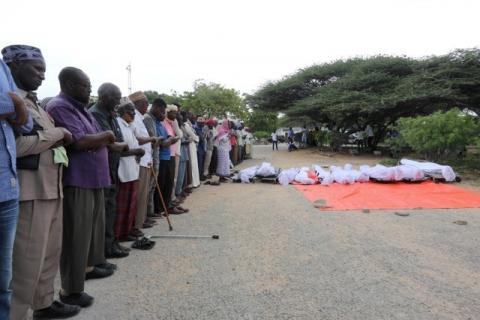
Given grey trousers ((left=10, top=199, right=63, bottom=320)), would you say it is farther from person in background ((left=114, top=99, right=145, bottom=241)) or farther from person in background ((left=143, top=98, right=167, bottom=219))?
person in background ((left=143, top=98, right=167, bottom=219))

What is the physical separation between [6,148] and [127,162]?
207cm

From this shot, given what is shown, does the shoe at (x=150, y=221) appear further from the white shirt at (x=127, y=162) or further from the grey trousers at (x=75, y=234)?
the grey trousers at (x=75, y=234)

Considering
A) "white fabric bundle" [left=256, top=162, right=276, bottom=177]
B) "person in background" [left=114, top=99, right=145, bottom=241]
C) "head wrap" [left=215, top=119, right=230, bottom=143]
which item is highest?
"head wrap" [left=215, top=119, right=230, bottom=143]


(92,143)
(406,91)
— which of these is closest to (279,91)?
(406,91)

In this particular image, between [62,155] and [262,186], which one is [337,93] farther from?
[62,155]

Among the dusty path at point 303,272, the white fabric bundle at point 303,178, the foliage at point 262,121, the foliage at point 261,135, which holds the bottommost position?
the dusty path at point 303,272

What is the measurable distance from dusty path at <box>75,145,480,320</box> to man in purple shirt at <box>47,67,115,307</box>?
12.3 inches

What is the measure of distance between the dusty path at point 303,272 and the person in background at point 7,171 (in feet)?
2.71

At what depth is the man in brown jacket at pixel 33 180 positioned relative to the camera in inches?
90.1

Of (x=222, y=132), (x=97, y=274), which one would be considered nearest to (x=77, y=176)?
(x=97, y=274)

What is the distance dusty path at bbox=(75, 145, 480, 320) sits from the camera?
279 centimetres

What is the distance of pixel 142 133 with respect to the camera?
4566 millimetres

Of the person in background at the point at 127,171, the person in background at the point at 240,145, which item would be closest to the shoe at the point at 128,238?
the person in background at the point at 127,171

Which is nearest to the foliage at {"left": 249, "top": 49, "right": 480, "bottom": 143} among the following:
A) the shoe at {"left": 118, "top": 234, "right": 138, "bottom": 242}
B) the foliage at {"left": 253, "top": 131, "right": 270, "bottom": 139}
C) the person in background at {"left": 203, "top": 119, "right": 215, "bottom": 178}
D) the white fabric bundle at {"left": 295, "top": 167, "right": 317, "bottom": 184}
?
the white fabric bundle at {"left": 295, "top": 167, "right": 317, "bottom": 184}
